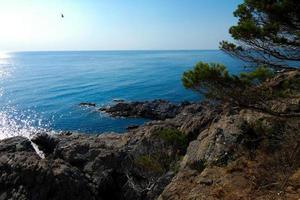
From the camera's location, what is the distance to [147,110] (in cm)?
5766

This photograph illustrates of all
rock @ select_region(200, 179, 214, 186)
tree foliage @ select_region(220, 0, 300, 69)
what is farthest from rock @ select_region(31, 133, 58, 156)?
tree foliage @ select_region(220, 0, 300, 69)

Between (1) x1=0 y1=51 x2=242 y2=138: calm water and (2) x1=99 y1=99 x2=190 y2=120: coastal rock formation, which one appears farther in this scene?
(2) x1=99 y1=99 x2=190 y2=120: coastal rock formation

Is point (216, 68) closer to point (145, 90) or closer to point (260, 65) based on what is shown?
point (260, 65)

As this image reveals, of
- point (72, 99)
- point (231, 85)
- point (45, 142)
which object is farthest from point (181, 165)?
point (72, 99)

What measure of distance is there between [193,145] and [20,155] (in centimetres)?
1256

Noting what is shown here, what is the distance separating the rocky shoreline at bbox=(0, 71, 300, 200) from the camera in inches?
529

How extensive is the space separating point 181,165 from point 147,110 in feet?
128

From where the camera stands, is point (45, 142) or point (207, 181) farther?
point (45, 142)

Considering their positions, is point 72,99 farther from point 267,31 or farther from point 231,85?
point 267,31

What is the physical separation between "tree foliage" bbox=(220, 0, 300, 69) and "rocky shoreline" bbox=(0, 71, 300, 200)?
2.46m

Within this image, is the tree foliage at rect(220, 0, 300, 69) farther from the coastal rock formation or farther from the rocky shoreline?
the coastal rock formation

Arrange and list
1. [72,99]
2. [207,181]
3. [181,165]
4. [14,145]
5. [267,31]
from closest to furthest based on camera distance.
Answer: [267,31] → [207,181] → [181,165] → [14,145] → [72,99]

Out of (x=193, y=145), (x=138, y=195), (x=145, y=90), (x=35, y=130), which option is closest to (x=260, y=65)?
(x=193, y=145)

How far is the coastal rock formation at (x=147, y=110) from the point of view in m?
56.0
